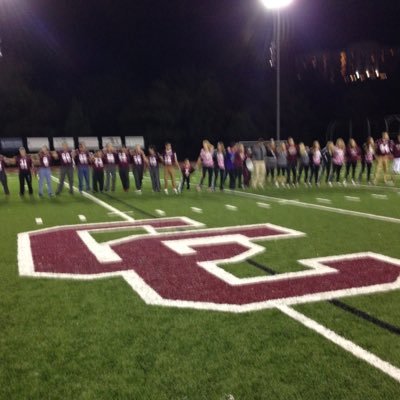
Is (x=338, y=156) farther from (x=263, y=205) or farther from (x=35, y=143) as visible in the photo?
(x=35, y=143)

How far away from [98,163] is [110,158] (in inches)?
18.0

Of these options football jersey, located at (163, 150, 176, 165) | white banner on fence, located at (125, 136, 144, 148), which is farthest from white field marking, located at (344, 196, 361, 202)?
white banner on fence, located at (125, 136, 144, 148)

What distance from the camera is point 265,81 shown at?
53531 mm

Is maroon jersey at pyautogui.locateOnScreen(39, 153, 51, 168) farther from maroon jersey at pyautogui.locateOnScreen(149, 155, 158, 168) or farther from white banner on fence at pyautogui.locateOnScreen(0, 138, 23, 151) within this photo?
white banner on fence at pyautogui.locateOnScreen(0, 138, 23, 151)

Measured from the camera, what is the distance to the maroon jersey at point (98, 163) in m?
15.2

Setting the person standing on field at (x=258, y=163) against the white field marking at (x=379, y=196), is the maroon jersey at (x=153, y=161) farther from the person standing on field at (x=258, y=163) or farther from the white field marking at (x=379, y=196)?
the white field marking at (x=379, y=196)

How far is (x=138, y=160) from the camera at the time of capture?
15180 millimetres

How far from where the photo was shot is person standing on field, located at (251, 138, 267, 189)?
14969 mm

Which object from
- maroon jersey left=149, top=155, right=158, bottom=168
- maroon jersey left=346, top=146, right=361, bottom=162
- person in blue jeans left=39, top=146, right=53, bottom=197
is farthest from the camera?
maroon jersey left=346, top=146, right=361, bottom=162

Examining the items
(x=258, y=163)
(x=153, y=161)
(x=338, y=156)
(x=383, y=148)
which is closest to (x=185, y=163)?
(x=153, y=161)

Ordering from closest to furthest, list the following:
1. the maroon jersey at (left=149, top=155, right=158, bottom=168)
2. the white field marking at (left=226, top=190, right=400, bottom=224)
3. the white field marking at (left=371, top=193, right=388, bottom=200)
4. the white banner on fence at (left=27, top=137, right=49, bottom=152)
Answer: the white field marking at (left=226, top=190, right=400, bottom=224) → the white field marking at (left=371, top=193, right=388, bottom=200) → the maroon jersey at (left=149, top=155, right=158, bottom=168) → the white banner on fence at (left=27, top=137, right=49, bottom=152)

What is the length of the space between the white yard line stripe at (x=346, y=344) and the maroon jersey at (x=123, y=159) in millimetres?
12053

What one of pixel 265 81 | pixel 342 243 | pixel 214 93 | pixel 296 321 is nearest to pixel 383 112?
pixel 265 81

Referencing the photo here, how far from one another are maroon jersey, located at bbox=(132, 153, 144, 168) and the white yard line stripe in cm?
1174
